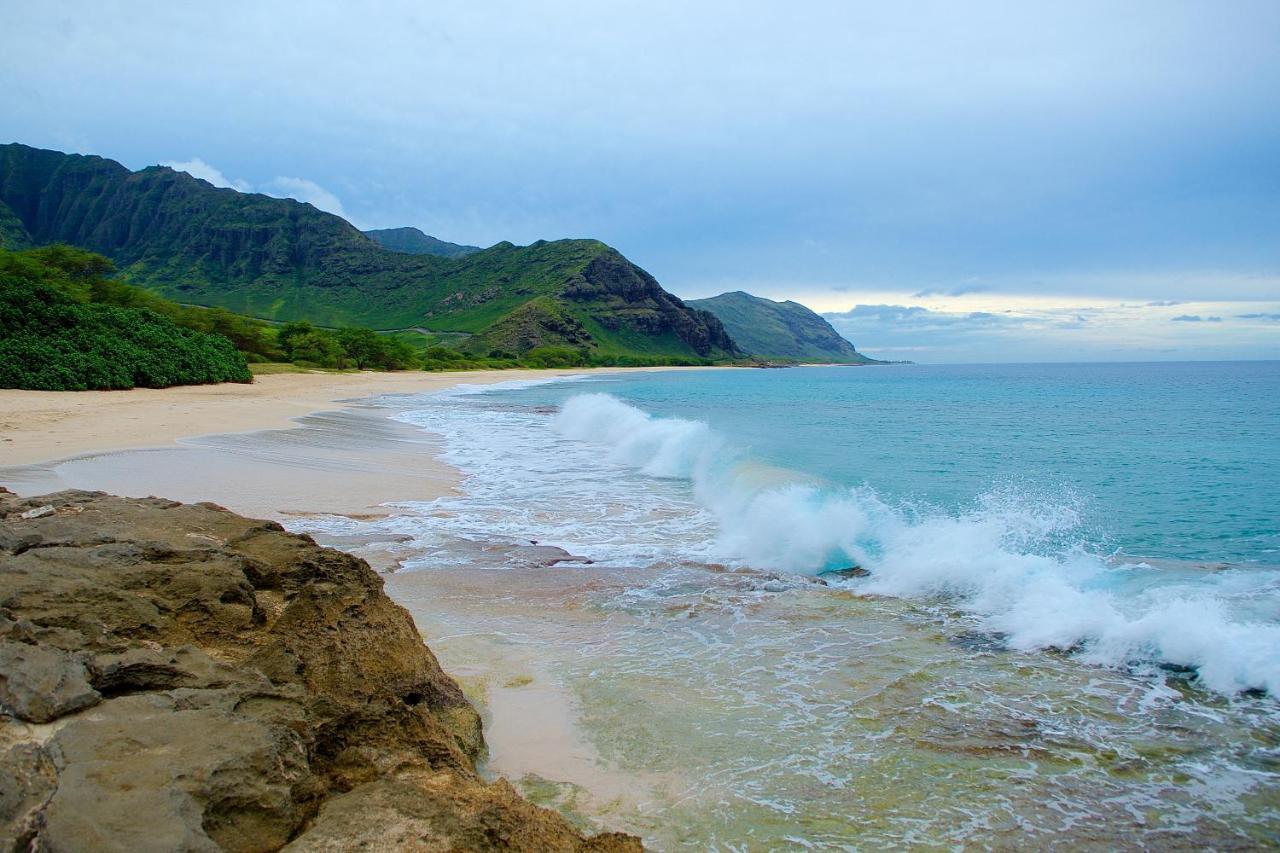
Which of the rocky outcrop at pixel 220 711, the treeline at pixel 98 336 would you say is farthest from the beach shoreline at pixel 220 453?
the rocky outcrop at pixel 220 711

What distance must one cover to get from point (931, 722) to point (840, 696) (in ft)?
2.51

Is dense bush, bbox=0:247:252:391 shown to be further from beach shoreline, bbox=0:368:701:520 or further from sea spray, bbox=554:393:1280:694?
sea spray, bbox=554:393:1280:694

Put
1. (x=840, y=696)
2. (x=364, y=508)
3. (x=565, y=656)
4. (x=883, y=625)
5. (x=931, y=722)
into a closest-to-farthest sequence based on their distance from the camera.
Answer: (x=931, y=722)
(x=840, y=696)
(x=565, y=656)
(x=883, y=625)
(x=364, y=508)

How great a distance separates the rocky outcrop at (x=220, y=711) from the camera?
2857 millimetres

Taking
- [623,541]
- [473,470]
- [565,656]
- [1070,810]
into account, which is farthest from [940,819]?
[473,470]

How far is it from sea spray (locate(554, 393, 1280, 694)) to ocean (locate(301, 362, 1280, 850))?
0.04m

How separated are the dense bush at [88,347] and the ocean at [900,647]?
22420mm

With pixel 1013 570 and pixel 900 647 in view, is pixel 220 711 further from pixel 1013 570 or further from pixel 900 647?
pixel 1013 570

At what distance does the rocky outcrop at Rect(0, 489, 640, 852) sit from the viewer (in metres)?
2.86

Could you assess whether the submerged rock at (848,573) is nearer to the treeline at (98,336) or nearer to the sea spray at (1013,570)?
the sea spray at (1013,570)

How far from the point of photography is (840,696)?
255 inches

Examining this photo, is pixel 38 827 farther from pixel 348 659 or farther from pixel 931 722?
pixel 931 722

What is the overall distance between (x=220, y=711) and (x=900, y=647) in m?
6.29

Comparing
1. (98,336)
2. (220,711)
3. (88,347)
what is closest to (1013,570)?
(220,711)
